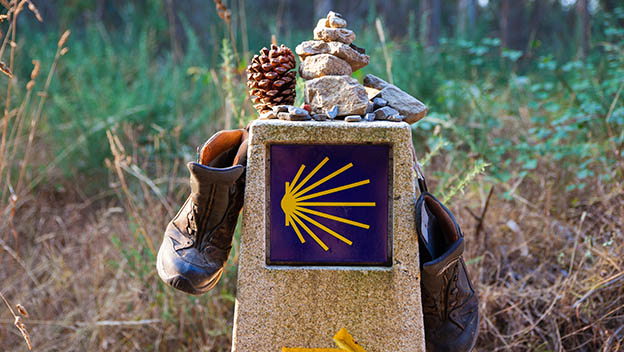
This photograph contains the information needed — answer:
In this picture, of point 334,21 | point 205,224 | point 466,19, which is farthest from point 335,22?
point 466,19

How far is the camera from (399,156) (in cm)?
134

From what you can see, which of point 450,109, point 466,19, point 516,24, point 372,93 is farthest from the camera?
point 516,24

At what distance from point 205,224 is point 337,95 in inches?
18.3

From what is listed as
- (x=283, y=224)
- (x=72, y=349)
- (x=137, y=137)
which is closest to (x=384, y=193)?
(x=283, y=224)

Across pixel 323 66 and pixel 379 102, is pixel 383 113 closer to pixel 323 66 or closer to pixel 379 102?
pixel 379 102

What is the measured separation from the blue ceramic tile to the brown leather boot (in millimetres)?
110

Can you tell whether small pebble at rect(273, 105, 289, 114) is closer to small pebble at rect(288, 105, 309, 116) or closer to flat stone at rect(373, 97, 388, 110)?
small pebble at rect(288, 105, 309, 116)

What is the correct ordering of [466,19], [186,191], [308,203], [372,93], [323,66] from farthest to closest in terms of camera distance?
[466,19] < [186,191] < [372,93] < [323,66] < [308,203]

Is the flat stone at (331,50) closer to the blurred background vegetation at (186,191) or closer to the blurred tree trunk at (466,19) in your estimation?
the blurred background vegetation at (186,191)

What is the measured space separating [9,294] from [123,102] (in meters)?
1.38

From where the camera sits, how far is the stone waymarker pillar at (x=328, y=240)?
4.43 feet

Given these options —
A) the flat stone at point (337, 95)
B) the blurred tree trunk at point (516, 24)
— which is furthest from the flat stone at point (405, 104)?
the blurred tree trunk at point (516, 24)

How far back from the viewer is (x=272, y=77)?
57.8 inches

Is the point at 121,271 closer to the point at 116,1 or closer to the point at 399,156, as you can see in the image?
the point at 399,156
